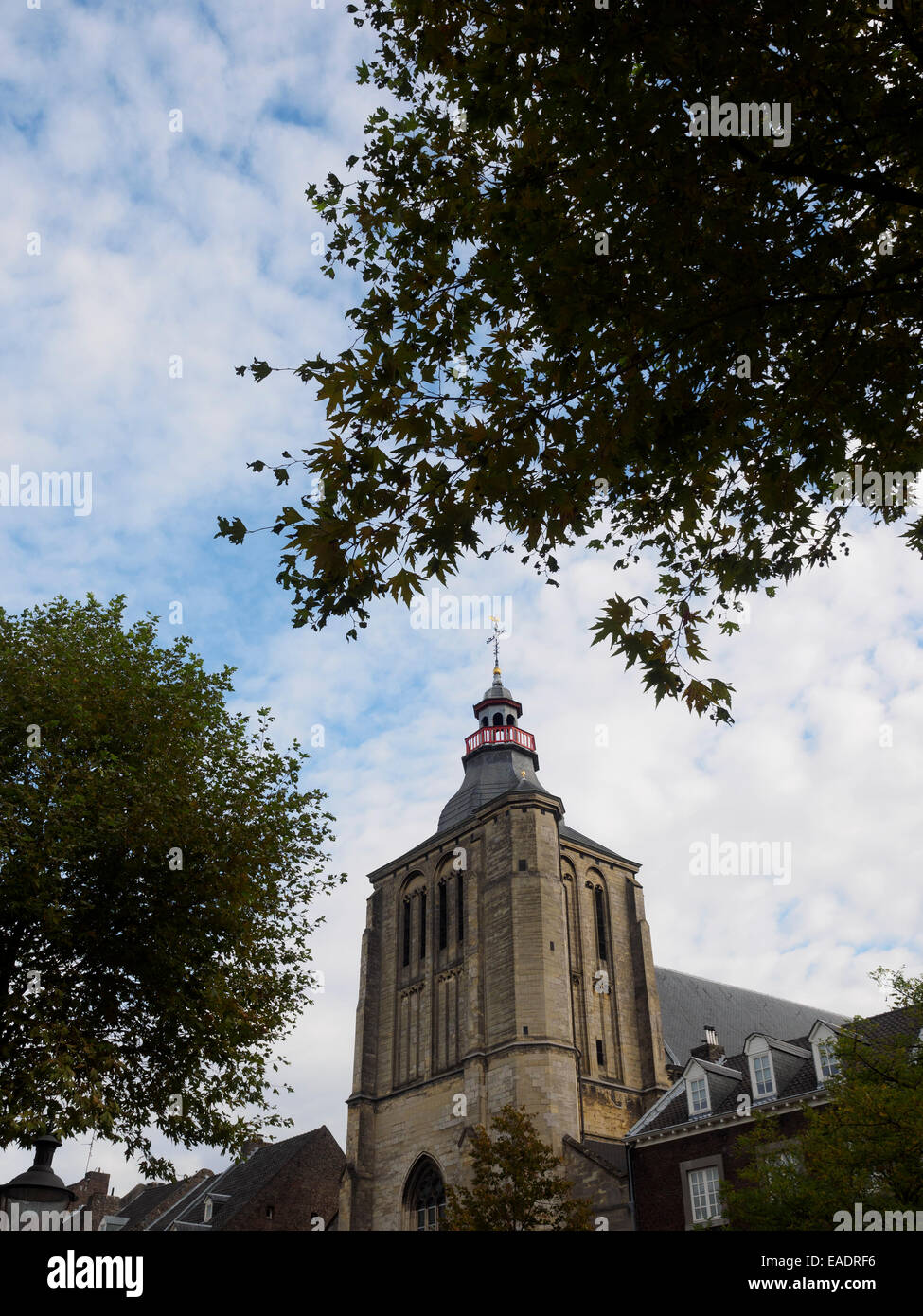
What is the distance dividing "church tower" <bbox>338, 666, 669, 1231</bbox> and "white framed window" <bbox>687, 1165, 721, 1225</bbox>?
7.67 m

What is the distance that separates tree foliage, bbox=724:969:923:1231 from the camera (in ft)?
53.9

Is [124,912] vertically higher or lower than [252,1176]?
higher

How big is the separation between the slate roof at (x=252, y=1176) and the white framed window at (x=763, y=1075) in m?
30.2

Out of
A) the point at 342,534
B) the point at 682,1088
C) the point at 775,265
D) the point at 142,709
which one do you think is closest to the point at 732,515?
the point at 775,265

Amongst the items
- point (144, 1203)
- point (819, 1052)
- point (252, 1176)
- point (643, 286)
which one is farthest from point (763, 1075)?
point (144, 1203)

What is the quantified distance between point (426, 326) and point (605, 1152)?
130 ft

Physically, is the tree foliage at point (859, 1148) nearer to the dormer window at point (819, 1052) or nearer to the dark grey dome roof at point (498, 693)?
the dormer window at point (819, 1052)

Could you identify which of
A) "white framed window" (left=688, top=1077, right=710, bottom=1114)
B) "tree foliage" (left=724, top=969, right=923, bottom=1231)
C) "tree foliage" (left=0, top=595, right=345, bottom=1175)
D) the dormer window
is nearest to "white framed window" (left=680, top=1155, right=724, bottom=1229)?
"white framed window" (left=688, top=1077, right=710, bottom=1114)

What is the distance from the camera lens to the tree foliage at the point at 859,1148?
1644 cm

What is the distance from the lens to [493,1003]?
150ft

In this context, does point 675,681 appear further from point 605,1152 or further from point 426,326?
point 605,1152

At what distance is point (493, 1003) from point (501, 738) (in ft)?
58.7

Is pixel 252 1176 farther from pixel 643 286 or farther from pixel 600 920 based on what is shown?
pixel 643 286

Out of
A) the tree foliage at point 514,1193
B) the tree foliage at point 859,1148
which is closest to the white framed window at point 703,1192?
the tree foliage at point 514,1193
